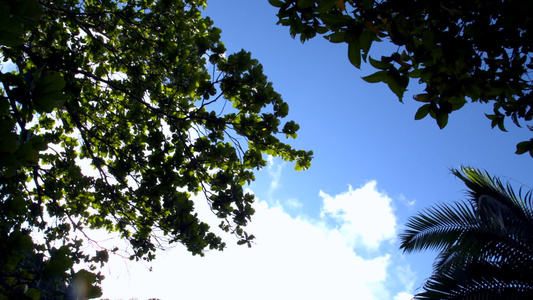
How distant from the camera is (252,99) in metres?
3.62

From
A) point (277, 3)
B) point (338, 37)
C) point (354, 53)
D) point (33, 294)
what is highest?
point (277, 3)

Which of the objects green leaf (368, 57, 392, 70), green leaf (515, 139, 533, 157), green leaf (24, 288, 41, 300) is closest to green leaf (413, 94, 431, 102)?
green leaf (368, 57, 392, 70)

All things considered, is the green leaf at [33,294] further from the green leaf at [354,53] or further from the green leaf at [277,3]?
the green leaf at [277,3]

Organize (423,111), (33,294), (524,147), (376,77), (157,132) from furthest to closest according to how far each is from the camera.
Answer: (157,132), (524,147), (423,111), (33,294), (376,77)

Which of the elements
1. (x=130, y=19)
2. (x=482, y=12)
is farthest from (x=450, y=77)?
(x=130, y=19)

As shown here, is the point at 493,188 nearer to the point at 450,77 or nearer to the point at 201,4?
the point at 450,77

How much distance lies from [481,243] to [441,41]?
15.0 feet

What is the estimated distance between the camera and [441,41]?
144cm

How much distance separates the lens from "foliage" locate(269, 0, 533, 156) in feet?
4.13

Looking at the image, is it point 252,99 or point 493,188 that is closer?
point 252,99

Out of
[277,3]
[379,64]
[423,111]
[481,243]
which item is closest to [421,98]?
[423,111]

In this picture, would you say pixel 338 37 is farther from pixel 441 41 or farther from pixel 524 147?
pixel 524 147

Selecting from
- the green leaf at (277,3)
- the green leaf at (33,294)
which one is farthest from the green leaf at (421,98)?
the green leaf at (33,294)

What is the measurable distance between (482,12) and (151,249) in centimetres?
428
